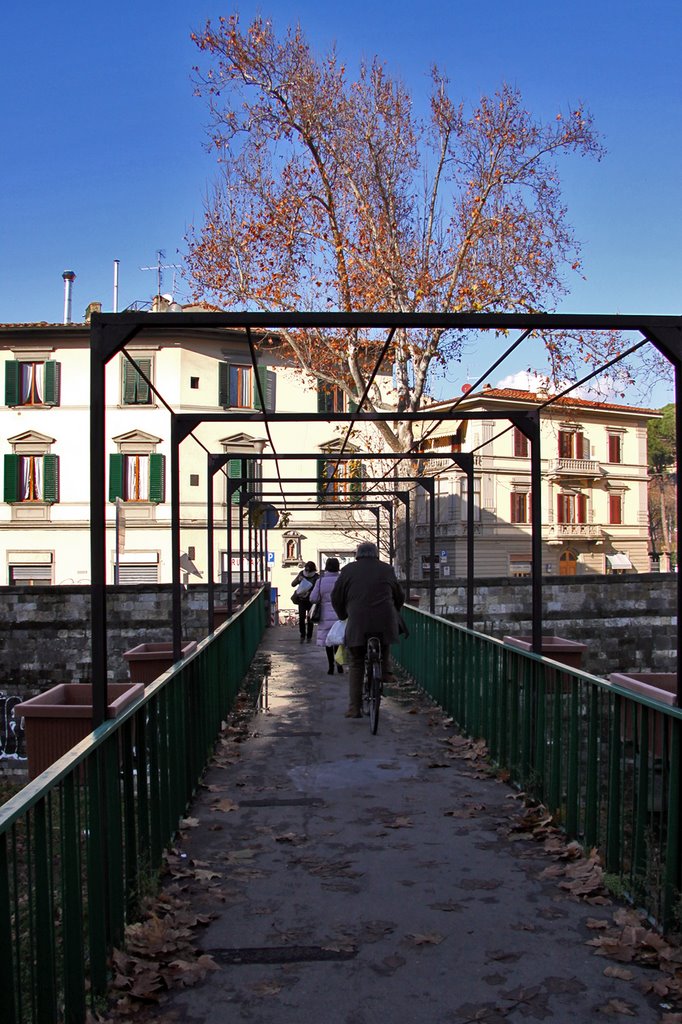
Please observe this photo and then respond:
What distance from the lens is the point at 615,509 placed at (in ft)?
169

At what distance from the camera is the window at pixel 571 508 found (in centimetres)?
4969

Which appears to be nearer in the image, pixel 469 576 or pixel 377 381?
pixel 469 576

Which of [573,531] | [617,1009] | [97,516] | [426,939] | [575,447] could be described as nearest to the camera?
[617,1009]

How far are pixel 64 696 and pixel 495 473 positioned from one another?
39.8m

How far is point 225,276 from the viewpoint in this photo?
24141 mm

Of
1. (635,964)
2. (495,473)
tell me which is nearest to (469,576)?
(635,964)

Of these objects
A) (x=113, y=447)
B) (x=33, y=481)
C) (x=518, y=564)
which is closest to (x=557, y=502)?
(x=518, y=564)

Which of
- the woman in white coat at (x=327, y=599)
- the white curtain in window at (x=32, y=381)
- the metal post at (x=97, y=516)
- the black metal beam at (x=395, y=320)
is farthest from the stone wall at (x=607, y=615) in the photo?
the white curtain in window at (x=32, y=381)

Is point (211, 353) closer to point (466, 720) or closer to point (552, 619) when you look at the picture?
point (552, 619)

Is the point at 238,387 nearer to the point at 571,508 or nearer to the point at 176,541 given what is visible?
the point at 571,508

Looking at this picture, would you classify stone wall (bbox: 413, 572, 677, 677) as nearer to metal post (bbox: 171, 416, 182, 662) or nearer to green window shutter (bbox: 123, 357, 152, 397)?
metal post (bbox: 171, 416, 182, 662)

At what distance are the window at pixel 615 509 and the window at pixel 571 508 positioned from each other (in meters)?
1.77

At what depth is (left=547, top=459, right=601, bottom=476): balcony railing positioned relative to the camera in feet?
161

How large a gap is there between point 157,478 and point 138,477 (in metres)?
0.78
